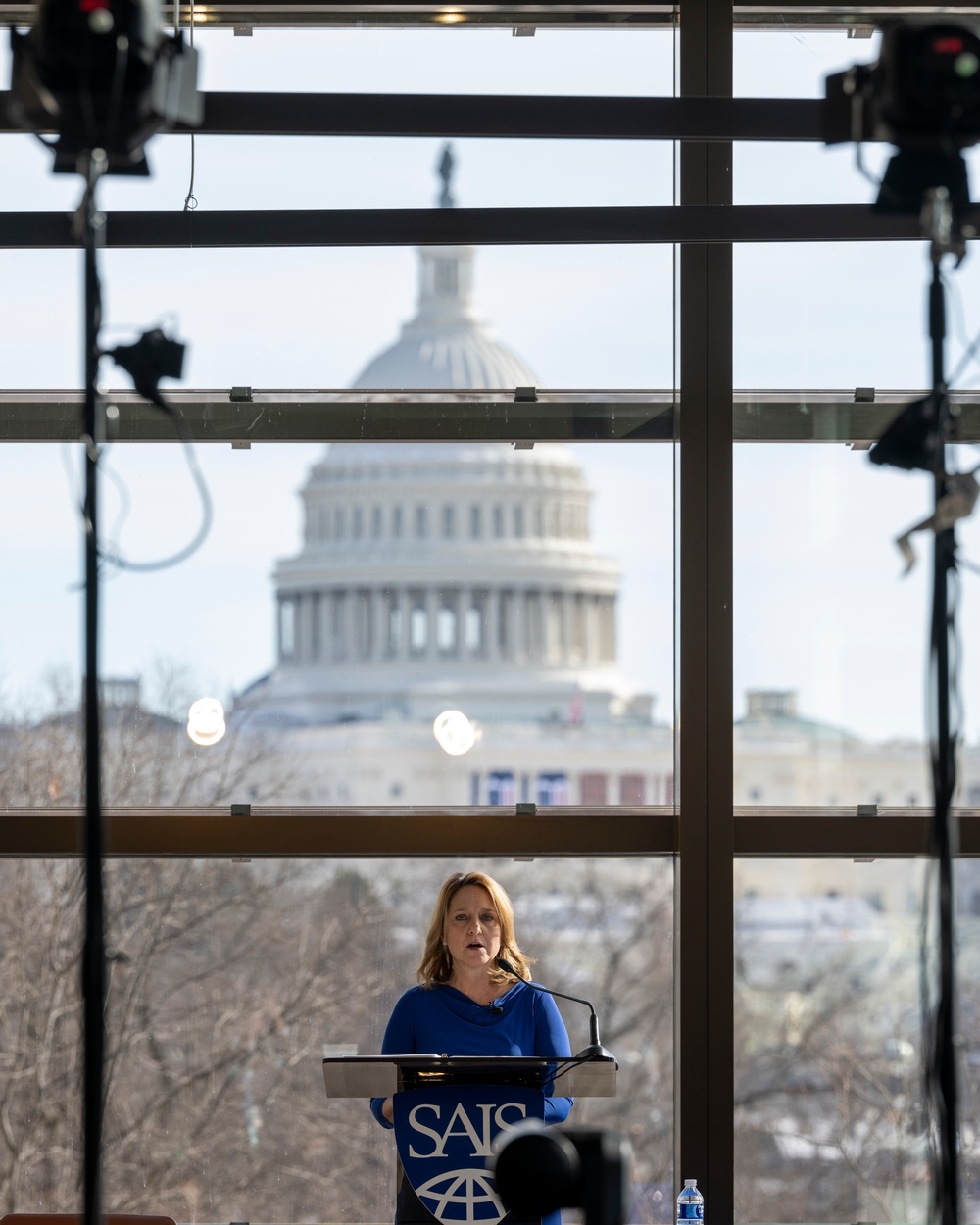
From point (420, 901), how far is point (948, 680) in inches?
104

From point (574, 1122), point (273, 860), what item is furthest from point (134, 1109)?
point (574, 1122)

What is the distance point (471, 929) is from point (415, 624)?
207 centimetres

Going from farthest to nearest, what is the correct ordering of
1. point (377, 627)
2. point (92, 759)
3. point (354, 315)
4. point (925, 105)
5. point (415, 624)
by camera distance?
point (415, 624) < point (377, 627) < point (354, 315) < point (925, 105) < point (92, 759)

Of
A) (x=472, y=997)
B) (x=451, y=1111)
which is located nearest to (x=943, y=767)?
(x=451, y=1111)

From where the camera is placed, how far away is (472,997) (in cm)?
336

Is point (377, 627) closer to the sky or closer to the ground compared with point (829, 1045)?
closer to the sky

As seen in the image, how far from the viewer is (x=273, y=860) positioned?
4352mm

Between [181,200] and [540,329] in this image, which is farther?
[540,329]

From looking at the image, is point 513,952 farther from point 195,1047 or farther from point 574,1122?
point 195,1047

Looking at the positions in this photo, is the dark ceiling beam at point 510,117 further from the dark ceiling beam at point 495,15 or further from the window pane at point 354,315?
the dark ceiling beam at point 495,15

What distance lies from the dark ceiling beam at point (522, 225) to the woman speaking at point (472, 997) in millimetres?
1539

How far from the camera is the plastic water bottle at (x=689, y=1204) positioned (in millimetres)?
3477

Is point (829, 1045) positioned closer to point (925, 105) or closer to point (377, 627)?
point (377, 627)

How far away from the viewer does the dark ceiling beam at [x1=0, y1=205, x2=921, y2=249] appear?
10.7 feet
